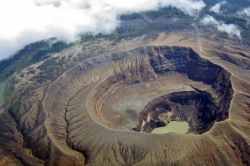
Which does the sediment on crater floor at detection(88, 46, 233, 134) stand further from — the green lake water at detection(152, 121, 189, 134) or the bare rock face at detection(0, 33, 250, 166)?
the green lake water at detection(152, 121, 189, 134)

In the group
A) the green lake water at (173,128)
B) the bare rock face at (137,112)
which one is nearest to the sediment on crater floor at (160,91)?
the bare rock face at (137,112)

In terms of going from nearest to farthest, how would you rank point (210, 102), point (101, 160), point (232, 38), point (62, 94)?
point (101, 160)
point (210, 102)
point (62, 94)
point (232, 38)

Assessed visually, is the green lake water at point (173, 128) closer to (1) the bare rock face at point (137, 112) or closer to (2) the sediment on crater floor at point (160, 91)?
(2) the sediment on crater floor at point (160, 91)

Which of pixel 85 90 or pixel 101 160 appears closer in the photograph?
pixel 101 160

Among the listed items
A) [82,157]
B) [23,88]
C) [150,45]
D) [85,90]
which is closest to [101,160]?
[82,157]

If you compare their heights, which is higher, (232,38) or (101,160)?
(232,38)

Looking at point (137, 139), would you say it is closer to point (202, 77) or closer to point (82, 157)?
point (82, 157)
